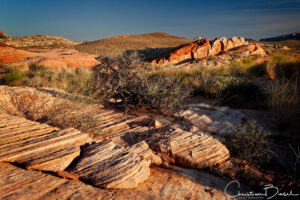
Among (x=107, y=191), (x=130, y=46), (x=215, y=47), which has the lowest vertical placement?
(x=107, y=191)

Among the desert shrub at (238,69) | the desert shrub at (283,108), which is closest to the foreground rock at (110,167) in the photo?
the desert shrub at (283,108)

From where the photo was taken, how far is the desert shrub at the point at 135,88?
3.60 metres

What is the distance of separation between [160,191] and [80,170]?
72 cm

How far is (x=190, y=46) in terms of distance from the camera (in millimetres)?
16219

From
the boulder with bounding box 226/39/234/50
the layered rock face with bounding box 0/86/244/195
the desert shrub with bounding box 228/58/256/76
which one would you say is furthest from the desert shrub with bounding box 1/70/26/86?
the boulder with bounding box 226/39/234/50

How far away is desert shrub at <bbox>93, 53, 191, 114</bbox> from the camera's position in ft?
11.8

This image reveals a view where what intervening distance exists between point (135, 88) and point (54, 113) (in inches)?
66.9

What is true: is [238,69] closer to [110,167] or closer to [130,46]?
[110,167]

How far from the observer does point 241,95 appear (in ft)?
19.0

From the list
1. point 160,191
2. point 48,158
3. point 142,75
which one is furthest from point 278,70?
point 48,158

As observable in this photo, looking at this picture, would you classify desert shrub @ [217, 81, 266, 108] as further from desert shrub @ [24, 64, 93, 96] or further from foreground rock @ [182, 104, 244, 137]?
desert shrub @ [24, 64, 93, 96]

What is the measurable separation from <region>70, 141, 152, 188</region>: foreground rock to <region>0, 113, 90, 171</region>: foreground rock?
14 centimetres

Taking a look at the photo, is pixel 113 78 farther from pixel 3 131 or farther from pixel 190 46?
pixel 190 46
